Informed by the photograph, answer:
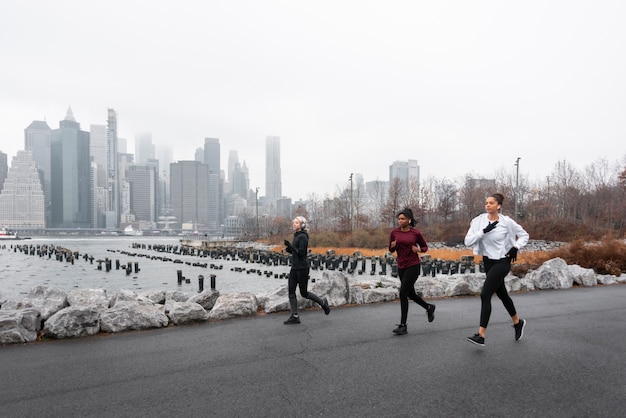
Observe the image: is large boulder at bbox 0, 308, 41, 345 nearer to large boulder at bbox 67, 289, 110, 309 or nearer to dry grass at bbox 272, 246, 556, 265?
large boulder at bbox 67, 289, 110, 309

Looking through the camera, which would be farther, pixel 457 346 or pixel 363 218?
pixel 363 218

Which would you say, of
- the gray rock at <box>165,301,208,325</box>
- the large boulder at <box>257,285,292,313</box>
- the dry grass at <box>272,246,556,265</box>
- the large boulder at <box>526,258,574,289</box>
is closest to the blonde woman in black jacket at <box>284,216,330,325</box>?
the large boulder at <box>257,285,292,313</box>

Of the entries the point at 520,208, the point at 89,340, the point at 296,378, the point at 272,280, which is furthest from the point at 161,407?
the point at 520,208

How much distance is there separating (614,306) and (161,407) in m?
8.62

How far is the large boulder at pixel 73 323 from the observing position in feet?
17.4

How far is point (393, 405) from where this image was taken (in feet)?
10.6

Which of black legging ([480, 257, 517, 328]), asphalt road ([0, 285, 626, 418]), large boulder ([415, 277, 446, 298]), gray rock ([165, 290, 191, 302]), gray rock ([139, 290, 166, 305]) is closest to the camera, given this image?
asphalt road ([0, 285, 626, 418])

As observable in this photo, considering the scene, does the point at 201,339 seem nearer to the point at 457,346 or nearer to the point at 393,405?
the point at 393,405

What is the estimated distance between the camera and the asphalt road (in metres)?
3.23

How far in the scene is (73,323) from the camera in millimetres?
5371

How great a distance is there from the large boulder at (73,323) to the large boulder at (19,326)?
15cm

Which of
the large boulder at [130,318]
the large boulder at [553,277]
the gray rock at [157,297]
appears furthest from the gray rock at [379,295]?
the gray rock at [157,297]

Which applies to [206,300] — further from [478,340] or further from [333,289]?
[478,340]

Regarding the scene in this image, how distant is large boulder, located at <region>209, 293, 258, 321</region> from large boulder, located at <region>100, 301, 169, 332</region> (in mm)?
853
